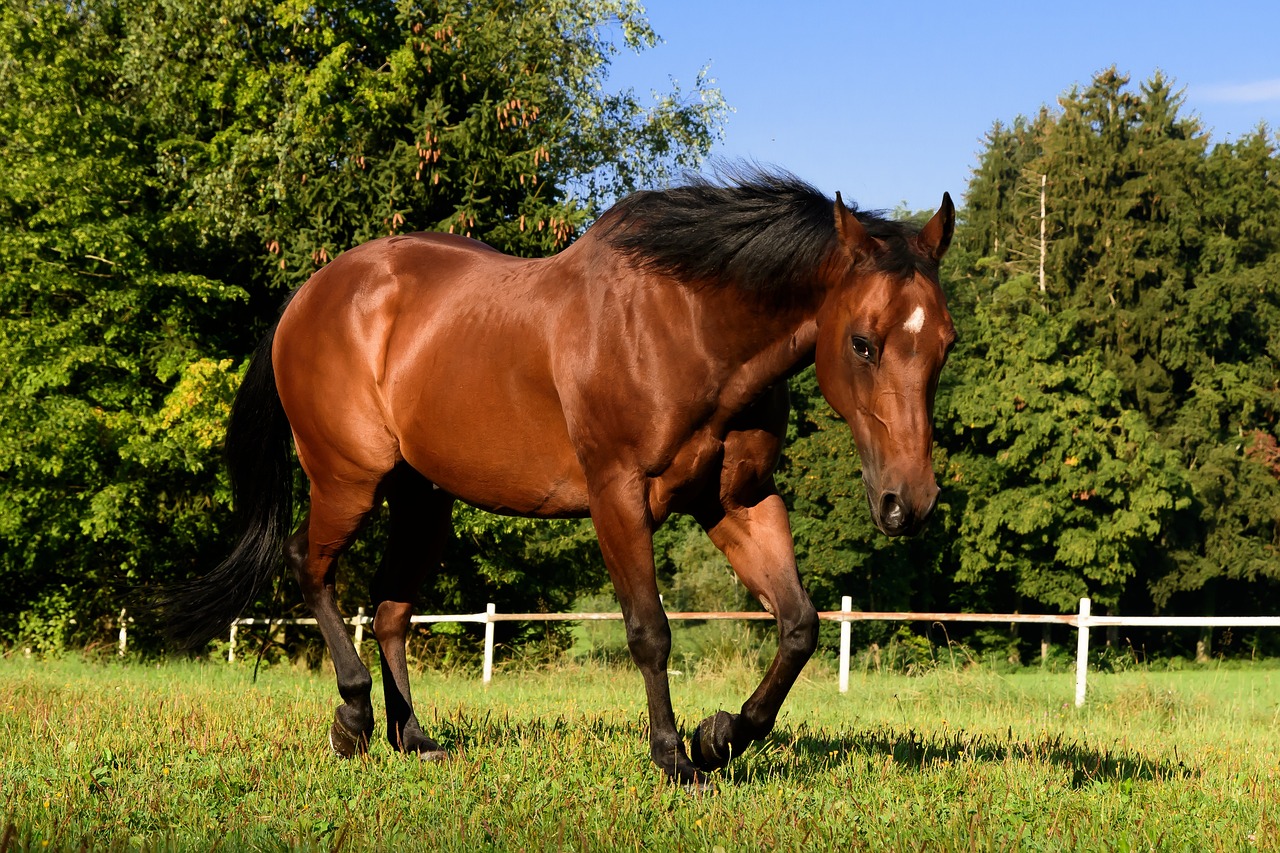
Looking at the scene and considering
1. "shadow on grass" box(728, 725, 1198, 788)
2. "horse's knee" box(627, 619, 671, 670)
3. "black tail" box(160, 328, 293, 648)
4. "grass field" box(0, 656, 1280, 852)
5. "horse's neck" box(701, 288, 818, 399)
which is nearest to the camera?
"grass field" box(0, 656, 1280, 852)

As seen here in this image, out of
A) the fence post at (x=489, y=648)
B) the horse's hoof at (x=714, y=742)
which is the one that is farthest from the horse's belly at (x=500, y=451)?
the fence post at (x=489, y=648)

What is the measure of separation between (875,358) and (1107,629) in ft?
143

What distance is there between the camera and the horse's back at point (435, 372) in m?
5.98

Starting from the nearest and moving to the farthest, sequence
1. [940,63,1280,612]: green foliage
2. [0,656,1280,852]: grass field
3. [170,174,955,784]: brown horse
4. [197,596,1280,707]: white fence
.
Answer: [0,656,1280,852]: grass field, [170,174,955,784]: brown horse, [197,596,1280,707]: white fence, [940,63,1280,612]: green foliage

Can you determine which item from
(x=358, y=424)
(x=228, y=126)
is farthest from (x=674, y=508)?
(x=228, y=126)

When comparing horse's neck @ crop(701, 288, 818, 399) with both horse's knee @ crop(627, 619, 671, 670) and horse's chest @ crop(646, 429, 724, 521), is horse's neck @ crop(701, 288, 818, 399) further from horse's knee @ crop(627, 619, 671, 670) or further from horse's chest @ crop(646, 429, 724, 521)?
horse's knee @ crop(627, 619, 671, 670)

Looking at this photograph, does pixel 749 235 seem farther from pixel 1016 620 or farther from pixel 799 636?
pixel 1016 620

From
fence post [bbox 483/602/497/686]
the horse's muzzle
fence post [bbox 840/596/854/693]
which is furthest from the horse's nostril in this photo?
fence post [bbox 483/602/497/686]

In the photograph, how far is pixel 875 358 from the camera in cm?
484

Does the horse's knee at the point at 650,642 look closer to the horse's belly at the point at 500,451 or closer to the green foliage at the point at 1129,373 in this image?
the horse's belly at the point at 500,451

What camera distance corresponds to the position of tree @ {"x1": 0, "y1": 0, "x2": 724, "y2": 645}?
20812 millimetres

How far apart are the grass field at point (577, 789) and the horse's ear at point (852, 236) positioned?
209cm

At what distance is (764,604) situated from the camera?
18.2 ft

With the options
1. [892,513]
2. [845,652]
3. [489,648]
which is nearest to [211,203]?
[489,648]
